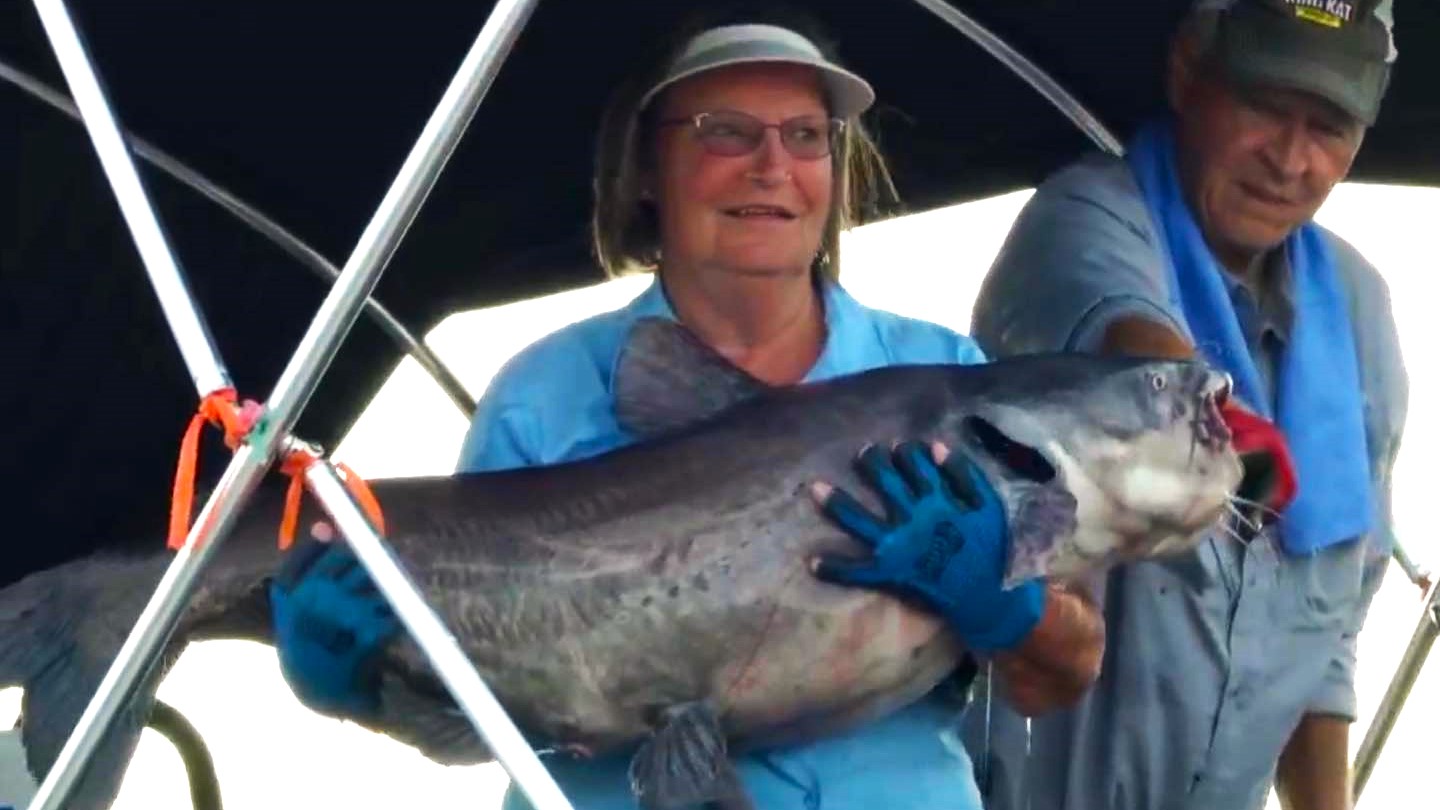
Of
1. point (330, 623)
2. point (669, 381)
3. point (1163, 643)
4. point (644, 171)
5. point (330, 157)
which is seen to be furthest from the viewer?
point (330, 157)

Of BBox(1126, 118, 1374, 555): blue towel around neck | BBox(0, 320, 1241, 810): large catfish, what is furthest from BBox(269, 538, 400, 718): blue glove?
BBox(1126, 118, 1374, 555): blue towel around neck

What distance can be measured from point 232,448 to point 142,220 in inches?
9.1

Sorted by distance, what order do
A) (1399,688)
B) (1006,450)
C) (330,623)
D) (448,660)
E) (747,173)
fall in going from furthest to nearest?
(1399,688), (747,173), (1006,450), (330,623), (448,660)

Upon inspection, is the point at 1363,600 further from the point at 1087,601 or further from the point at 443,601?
the point at 443,601

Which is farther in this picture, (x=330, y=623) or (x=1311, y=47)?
(x=1311, y=47)

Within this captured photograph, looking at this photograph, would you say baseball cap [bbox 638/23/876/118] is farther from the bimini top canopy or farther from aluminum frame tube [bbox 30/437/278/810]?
aluminum frame tube [bbox 30/437/278/810]

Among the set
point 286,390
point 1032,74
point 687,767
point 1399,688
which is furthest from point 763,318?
point 1399,688

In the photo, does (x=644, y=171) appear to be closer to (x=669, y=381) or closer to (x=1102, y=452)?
(x=669, y=381)

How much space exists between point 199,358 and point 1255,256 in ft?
5.81

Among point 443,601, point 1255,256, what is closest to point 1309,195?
point 1255,256

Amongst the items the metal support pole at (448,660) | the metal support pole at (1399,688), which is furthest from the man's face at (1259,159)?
the metal support pole at (448,660)

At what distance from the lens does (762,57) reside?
10.2 feet

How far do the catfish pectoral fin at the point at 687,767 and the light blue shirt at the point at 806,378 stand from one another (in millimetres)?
128

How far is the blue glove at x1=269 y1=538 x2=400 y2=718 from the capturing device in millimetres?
2709
